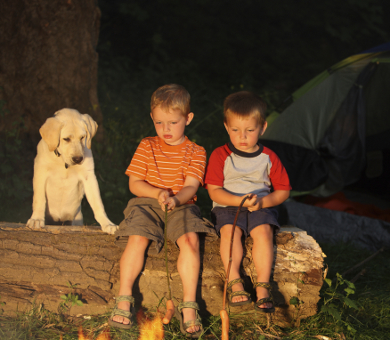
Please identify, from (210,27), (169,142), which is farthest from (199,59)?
(169,142)

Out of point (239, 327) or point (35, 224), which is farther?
point (35, 224)

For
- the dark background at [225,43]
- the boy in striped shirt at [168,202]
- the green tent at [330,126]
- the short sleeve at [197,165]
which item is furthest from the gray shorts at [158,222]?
the dark background at [225,43]

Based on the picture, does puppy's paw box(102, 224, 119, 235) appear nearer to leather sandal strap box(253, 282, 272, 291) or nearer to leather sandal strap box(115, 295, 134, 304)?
leather sandal strap box(115, 295, 134, 304)

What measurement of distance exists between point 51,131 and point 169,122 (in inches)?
33.1

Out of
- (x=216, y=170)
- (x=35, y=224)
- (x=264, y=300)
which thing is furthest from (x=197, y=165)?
(x=35, y=224)

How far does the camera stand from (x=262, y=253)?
2.51m

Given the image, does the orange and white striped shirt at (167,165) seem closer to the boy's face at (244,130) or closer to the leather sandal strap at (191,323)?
the boy's face at (244,130)

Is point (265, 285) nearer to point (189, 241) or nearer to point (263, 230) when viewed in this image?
point (263, 230)

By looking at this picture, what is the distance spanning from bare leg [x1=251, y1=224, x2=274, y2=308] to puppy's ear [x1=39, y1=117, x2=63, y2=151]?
4.95 feet

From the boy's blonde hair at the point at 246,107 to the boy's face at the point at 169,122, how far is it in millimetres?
286

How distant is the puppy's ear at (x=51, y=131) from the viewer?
9.30 feet

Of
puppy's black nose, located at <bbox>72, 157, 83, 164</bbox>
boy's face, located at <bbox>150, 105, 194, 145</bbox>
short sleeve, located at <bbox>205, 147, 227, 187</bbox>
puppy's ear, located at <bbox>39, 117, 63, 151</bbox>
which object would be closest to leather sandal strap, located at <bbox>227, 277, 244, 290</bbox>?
short sleeve, located at <bbox>205, 147, 227, 187</bbox>

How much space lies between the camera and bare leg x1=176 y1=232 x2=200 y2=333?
94.6 inches

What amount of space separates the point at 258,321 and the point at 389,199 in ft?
12.7
